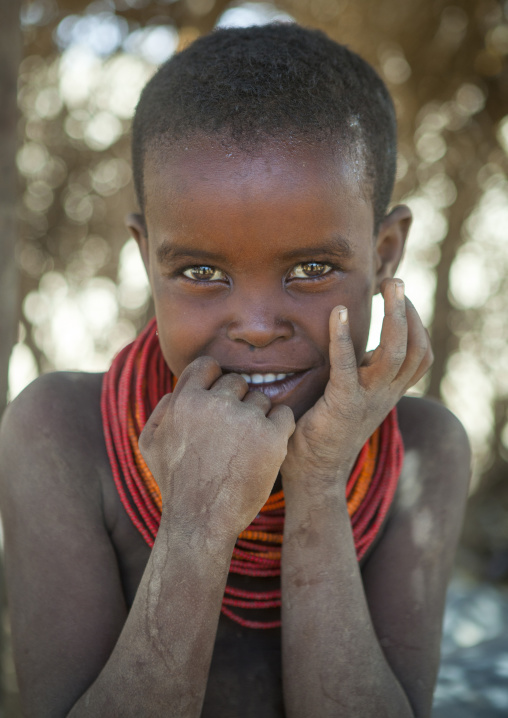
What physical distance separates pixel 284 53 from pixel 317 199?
0.39 meters

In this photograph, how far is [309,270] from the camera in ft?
4.90

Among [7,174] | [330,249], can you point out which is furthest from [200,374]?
[7,174]

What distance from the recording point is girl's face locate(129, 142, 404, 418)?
138cm

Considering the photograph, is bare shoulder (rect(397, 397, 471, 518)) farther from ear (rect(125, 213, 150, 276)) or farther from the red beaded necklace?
ear (rect(125, 213, 150, 276))

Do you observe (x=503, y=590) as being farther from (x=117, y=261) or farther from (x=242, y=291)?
(x=242, y=291)

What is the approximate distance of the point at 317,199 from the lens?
1402 mm

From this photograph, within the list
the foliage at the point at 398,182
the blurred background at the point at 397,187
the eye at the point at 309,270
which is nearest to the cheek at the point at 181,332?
the eye at the point at 309,270

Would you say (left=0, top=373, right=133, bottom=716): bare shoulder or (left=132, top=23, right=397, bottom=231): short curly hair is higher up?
(left=132, top=23, right=397, bottom=231): short curly hair

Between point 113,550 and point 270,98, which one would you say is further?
point 113,550

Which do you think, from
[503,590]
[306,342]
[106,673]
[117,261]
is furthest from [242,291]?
[503,590]

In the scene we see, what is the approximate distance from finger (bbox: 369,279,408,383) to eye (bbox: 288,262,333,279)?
6.4 inches

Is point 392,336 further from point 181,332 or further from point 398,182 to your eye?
point 398,182

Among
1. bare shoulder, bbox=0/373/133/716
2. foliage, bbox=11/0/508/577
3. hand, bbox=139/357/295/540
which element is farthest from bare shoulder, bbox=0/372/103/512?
foliage, bbox=11/0/508/577

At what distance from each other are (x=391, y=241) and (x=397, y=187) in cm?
314
